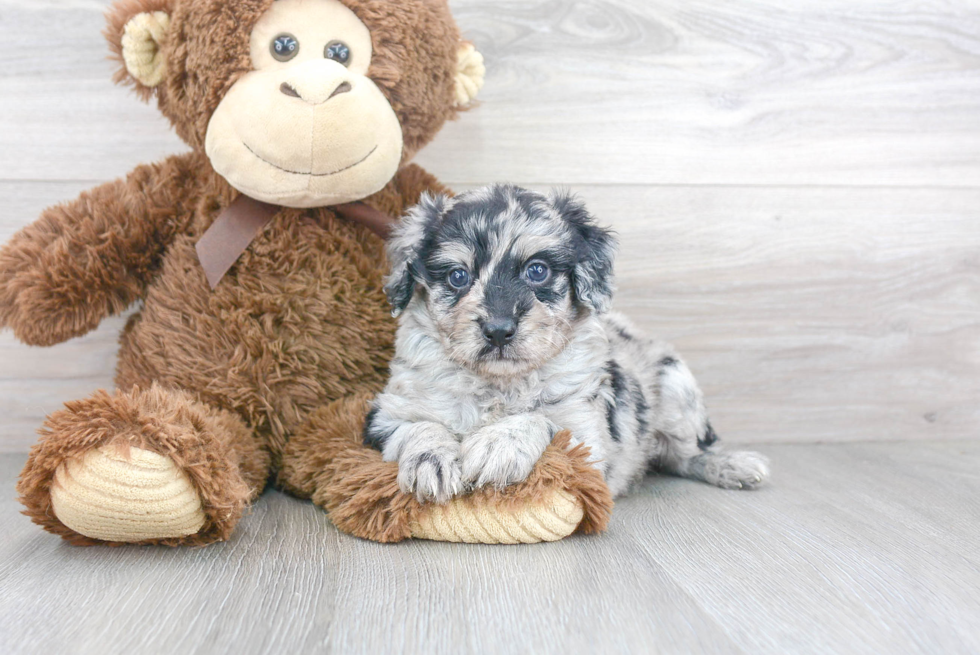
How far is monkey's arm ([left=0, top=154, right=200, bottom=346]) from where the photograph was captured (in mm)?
1923

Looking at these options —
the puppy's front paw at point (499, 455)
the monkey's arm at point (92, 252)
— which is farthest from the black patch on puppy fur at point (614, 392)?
the monkey's arm at point (92, 252)

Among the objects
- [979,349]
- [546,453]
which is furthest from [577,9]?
[979,349]

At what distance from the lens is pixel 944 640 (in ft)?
4.24

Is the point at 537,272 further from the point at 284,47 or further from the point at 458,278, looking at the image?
the point at 284,47

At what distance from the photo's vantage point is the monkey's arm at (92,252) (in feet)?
6.31

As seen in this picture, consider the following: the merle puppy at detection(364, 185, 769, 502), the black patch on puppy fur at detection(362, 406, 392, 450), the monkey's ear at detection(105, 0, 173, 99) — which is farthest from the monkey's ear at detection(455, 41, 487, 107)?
the black patch on puppy fur at detection(362, 406, 392, 450)

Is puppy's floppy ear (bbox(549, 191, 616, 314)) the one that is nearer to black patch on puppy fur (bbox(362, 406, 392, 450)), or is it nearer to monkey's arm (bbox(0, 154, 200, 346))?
black patch on puppy fur (bbox(362, 406, 392, 450))

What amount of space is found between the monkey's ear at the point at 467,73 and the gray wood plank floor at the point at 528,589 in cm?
119

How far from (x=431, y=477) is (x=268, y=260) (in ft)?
2.60

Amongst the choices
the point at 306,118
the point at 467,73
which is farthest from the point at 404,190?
the point at 306,118

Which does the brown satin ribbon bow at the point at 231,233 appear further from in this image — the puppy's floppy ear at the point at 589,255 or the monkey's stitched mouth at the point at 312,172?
the puppy's floppy ear at the point at 589,255

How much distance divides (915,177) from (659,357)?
125 centimetres

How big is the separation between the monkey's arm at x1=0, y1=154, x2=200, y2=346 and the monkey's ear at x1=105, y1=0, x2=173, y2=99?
0.91 feet

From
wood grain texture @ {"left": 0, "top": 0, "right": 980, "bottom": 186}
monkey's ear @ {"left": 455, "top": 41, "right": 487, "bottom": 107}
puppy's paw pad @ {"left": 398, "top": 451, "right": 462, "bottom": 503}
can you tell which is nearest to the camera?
puppy's paw pad @ {"left": 398, "top": 451, "right": 462, "bottom": 503}
